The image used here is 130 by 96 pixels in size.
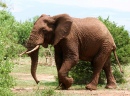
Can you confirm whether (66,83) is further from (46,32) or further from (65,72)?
(46,32)

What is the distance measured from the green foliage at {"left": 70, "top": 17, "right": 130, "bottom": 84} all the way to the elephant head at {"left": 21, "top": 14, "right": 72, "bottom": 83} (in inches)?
135

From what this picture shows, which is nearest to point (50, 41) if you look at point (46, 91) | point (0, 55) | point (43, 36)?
point (43, 36)

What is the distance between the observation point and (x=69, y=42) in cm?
1595

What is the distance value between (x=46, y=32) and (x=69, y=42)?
978 mm

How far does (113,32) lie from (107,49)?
10.3 ft

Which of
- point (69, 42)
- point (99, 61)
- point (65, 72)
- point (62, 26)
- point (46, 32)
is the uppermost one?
point (62, 26)

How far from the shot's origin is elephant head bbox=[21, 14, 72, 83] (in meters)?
15.6

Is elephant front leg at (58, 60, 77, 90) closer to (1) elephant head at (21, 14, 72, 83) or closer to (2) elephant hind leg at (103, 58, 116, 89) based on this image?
(1) elephant head at (21, 14, 72, 83)

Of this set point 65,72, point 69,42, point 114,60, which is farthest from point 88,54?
point 114,60

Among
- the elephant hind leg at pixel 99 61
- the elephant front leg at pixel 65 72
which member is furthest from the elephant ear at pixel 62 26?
the elephant hind leg at pixel 99 61

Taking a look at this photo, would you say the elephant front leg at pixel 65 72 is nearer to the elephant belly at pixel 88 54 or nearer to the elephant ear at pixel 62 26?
the elephant ear at pixel 62 26

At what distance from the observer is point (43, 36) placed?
52.5 ft

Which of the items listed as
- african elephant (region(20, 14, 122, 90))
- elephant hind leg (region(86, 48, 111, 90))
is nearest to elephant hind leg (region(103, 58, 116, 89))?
african elephant (region(20, 14, 122, 90))

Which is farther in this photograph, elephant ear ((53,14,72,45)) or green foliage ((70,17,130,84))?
green foliage ((70,17,130,84))
